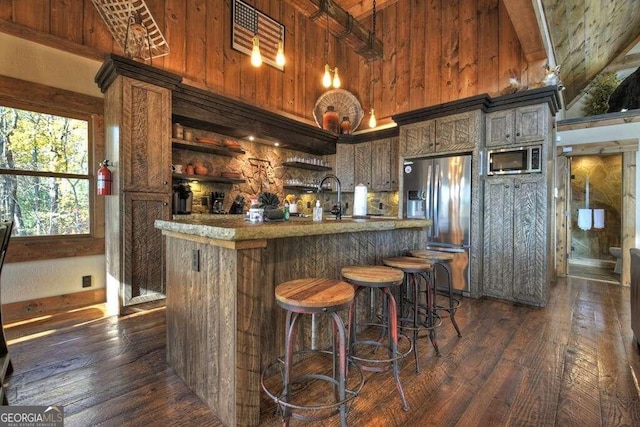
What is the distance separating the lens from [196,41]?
399cm

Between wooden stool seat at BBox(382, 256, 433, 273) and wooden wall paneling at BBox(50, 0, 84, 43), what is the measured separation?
387 centimetres

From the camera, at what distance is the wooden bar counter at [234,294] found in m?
1.46

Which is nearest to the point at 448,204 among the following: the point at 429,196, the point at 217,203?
the point at 429,196

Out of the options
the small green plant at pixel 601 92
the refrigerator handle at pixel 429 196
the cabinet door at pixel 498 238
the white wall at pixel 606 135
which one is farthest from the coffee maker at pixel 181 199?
the small green plant at pixel 601 92

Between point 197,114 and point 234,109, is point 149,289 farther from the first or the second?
point 234,109

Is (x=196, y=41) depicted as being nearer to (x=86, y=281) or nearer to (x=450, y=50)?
(x=86, y=281)

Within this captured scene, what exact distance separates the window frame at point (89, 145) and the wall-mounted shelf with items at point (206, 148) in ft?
2.60

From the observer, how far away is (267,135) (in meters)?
4.41

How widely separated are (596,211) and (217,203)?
7.53m

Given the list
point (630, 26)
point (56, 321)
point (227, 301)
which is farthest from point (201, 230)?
point (630, 26)

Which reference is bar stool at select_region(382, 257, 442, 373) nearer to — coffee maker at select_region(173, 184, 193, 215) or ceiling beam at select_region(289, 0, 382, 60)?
coffee maker at select_region(173, 184, 193, 215)

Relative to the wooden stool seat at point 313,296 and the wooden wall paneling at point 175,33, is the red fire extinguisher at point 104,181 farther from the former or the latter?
the wooden stool seat at point 313,296

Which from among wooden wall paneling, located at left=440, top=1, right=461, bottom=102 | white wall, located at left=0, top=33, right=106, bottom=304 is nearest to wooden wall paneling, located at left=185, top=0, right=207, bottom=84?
white wall, located at left=0, top=33, right=106, bottom=304

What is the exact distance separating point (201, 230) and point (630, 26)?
→ 26.8 ft
